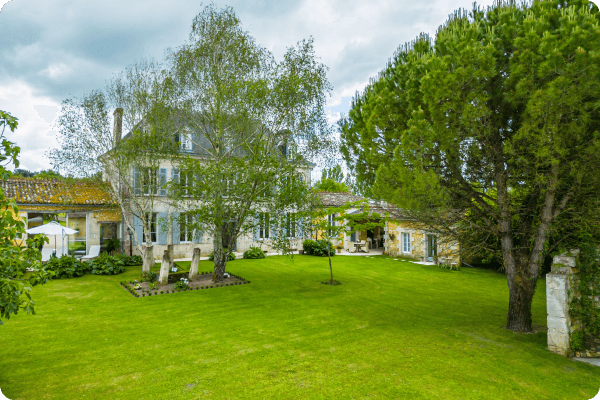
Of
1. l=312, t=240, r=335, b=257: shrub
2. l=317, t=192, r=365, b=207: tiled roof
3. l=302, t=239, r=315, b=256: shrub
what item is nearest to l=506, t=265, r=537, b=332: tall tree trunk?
l=312, t=240, r=335, b=257: shrub

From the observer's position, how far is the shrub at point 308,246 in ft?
68.9

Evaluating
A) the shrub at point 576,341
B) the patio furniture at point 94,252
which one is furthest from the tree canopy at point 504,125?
the patio furniture at point 94,252

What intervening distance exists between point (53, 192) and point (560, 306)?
19.6 m

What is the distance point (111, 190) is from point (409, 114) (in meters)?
13.7

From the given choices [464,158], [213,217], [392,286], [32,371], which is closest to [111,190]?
[213,217]

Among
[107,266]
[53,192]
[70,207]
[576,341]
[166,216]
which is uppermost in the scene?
[53,192]

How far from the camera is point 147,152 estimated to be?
44.9 ft

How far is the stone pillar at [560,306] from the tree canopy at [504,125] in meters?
0.62

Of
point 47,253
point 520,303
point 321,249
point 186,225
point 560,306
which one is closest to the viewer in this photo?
point 560,306

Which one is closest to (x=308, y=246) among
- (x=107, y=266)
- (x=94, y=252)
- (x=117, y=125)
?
(x=107, y=266)

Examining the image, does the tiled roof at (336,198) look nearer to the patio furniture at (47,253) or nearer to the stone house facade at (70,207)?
the stone house facade at (70,207)

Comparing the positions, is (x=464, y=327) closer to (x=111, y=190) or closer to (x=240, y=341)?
(x=240, y=341)

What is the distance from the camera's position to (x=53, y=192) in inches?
646

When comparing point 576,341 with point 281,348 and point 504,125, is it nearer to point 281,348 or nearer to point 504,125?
point 504,125
